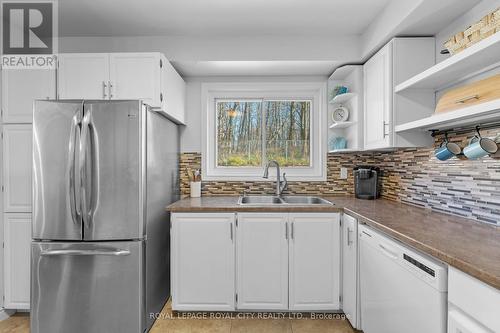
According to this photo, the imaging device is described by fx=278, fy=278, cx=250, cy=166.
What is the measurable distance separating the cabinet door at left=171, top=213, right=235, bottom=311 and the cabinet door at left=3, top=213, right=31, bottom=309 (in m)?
1.21

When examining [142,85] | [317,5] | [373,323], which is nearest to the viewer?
[373,323]

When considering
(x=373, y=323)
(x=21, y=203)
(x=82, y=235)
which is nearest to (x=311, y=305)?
(x=373, y=323)

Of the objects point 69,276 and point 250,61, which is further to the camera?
point 250,61

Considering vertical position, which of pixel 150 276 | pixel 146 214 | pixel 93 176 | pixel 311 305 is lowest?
pixel 311 305

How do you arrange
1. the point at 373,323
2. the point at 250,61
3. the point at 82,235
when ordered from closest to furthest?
the point at 373,323
the point at 82,235
the point at 250,61

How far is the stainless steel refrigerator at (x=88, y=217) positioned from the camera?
195cm

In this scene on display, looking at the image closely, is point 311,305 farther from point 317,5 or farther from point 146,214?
point 317,5

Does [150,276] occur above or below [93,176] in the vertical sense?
below

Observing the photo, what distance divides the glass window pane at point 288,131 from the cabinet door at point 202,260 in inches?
43.6

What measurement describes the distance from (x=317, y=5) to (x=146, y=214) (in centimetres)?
201

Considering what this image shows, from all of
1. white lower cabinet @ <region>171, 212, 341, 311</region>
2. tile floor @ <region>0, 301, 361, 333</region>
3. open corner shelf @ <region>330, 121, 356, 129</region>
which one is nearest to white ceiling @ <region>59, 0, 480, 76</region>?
open corner shelf @ <region>330, 121, 356, 129</region>

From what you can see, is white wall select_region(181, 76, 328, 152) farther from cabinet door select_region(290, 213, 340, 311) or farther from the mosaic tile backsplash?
cabinet door select_region(290, 213, 340, 311)

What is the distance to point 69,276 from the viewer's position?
198cm

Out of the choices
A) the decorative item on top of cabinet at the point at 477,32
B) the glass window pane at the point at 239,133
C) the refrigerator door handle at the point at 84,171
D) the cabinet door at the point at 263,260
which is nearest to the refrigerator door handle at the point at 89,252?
the refrigerator door handle at the point at 84,171
